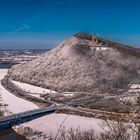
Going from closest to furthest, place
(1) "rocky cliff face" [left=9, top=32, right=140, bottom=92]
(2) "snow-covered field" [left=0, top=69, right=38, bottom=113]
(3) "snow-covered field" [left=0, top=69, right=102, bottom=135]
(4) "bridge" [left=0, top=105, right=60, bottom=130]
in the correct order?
(3) "snow-covered field" [left=0, top=69, right=102, bottom=135] < (4) "bridge" [left=0, top=105, right=60, bottom=130] < (2) "snow-covered field" [left=0, top=69, right=38, bottom=113] < (1) "rocky cliff face" [left=9, top=32, right=140, bottom=92]

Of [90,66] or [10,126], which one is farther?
[90,66]

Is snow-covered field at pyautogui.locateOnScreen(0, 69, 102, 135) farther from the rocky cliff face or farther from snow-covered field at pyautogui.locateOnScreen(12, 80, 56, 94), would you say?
the rocky cliff face

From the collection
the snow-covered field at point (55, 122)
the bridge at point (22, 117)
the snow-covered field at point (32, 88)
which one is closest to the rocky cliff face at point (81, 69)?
the snow-covered field at point (32, 88)

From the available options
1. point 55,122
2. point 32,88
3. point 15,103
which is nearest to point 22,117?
point 55,122

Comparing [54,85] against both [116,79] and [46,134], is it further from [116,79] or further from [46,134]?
[46,134]

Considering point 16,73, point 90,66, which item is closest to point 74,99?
point 90,66

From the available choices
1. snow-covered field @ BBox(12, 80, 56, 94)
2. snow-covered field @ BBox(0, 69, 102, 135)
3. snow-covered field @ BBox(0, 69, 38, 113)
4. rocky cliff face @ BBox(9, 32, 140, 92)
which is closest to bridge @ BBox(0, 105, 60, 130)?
snow-covered field @ BBox(0, 69, 102, 135)
